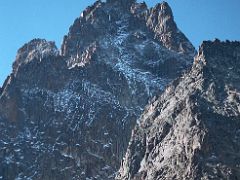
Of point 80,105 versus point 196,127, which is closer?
point 196,127

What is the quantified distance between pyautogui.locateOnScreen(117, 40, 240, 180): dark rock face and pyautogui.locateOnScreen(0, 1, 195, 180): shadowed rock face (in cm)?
1832

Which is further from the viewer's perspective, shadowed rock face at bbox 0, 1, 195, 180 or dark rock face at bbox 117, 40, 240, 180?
shadowed rock face at bbox 0, 1, 195, 180

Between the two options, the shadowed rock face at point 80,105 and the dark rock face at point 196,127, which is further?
the shadowed rock face at point 80,105

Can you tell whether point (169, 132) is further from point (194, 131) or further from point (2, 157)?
point (2, 157)

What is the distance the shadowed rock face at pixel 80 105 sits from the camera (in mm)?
158750

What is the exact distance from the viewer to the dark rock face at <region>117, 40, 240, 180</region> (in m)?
124

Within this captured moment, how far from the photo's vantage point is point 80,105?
172 m

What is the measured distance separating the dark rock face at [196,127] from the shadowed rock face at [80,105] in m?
18.3

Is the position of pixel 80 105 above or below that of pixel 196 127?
above

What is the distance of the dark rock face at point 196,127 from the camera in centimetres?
12381

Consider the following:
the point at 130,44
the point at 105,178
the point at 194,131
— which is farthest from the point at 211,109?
the point at 130,44

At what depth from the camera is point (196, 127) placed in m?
130

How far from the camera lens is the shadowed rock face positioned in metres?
159

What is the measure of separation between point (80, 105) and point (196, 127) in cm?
4731
